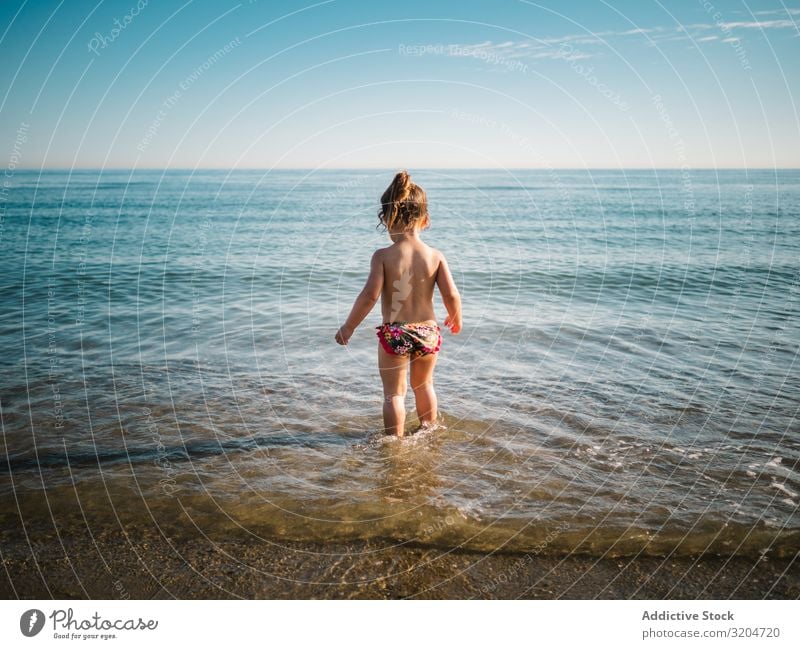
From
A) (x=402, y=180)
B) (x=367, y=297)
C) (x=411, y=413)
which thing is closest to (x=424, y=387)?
(x=411, y=413)

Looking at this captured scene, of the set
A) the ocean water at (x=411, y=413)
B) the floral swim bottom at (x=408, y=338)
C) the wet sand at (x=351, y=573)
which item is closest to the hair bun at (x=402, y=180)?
the floral swim bottom at (x=408, y=338)

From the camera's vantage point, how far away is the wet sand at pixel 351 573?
336cm

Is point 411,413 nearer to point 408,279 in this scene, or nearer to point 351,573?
point 408,279

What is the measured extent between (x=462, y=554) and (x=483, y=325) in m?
6.34

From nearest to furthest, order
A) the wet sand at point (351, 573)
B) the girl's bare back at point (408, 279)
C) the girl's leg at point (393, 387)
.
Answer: the wet sand at point (351, 573) → the girl's bare back at point (408, 279) → the girl's leg at point (393, 387)

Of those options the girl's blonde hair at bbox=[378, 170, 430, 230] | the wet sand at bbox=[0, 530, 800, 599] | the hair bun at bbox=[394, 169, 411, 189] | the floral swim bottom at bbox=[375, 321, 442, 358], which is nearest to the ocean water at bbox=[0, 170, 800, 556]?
the wet sand at bbox=[0, 530, 800, 599]

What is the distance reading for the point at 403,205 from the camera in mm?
4984

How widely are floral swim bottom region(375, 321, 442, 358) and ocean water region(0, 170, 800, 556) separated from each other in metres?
0.93

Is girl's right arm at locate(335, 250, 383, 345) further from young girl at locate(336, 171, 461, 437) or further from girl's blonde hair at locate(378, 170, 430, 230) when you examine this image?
girl's blonde hair at locate(378, 170, 430, 230)

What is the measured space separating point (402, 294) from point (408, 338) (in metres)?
0.41

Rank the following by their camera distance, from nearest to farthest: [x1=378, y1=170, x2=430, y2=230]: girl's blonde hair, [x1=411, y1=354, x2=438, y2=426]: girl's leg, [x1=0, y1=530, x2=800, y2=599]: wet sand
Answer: [x1=0, y1=530, x2=800, y2=599]: wet sand → [x1=378, y1=170, x2=430, y2=230]: girl's blonde hair → [x1=411, y1=354, x2=438, y2=426]: girl's leg

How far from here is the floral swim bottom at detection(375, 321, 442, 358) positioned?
5176 mm

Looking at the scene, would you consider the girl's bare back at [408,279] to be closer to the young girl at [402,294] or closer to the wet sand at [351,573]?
the young girl at [402,294]

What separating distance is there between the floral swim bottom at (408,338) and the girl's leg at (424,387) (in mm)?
188
